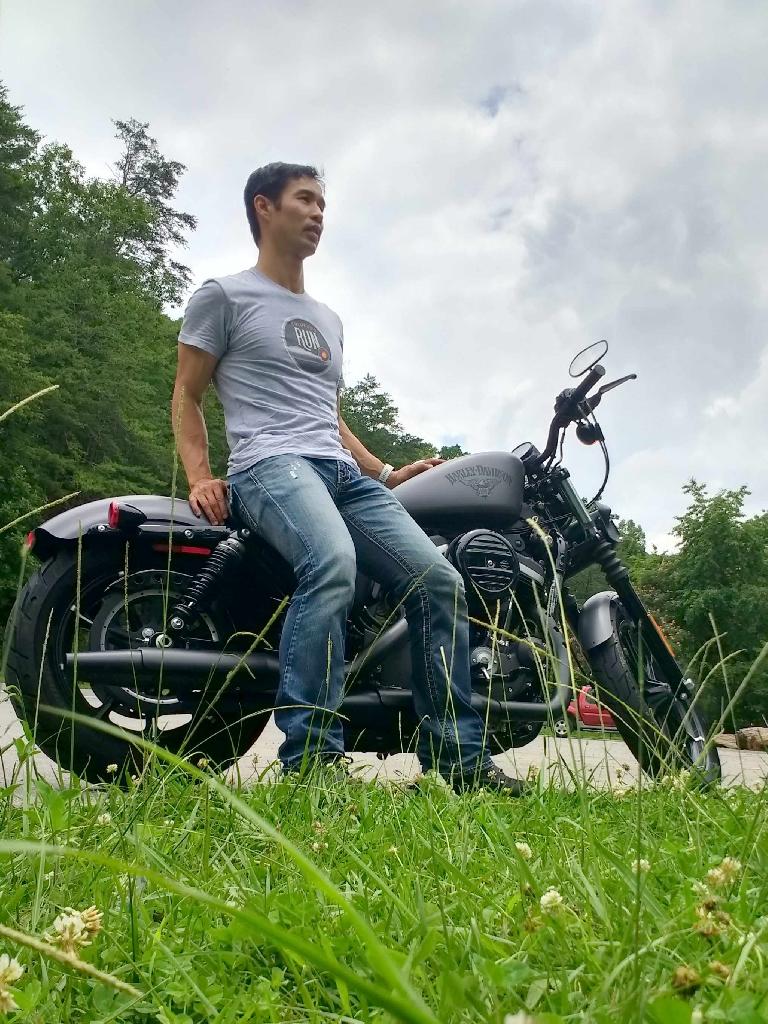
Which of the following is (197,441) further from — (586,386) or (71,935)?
(71,935)

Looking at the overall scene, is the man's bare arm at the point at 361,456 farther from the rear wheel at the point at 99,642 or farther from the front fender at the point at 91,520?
the rear wheel at the point at 99,642

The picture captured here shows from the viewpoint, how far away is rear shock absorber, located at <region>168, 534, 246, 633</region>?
257 cm

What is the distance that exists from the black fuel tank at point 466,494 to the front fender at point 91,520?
0.79 m

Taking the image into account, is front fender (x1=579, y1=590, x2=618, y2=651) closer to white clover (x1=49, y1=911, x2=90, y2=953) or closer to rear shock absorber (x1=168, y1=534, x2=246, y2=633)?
rear shock absorber (x1=168, y1=534, x2=246, y2=633)

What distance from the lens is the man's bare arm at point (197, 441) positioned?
106 inches

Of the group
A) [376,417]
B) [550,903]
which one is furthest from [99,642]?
[376,417]

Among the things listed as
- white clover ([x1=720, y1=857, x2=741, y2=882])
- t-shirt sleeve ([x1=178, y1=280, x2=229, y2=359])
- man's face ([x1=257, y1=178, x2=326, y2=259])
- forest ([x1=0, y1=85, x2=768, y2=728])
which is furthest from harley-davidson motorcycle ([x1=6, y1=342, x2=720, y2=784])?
forest ([x1=0, y1=85, x2=768, y2=728])

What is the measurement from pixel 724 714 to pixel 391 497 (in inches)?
63.9

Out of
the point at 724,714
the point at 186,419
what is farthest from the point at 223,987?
the point at 186,419

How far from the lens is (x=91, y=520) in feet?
8.56

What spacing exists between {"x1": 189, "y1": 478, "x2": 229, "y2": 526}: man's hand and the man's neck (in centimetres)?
81

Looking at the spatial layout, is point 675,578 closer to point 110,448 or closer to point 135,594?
point 110,448

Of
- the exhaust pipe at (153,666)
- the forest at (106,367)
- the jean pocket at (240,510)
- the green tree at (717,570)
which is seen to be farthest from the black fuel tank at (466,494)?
the green tree at (717,570)

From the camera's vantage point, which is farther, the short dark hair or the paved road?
the short dark hair
